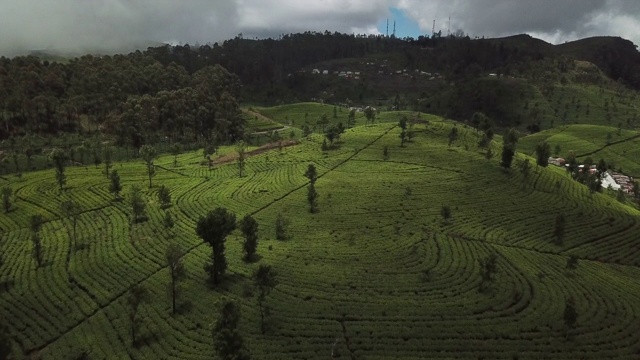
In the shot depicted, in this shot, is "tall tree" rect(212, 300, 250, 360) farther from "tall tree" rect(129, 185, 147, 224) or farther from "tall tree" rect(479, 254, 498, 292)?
"tall tree" rect(129, 185, 147, 224)

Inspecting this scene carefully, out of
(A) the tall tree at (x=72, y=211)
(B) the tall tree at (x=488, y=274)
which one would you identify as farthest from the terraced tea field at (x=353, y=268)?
(A) the tall tree at (x=72, y=211)

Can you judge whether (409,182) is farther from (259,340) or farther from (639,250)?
(259,340)

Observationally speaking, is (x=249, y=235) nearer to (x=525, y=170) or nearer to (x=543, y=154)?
(x=525, y=170)

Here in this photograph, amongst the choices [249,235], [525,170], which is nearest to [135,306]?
[249,235]

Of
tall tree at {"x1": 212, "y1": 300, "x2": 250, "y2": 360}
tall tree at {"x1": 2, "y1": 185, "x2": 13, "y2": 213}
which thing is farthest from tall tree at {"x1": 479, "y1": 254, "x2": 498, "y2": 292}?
tall tree at {"x1": 2, "y1": 185, "x2": 13, "y2": 213}

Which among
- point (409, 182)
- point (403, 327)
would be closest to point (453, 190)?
point (409, 182)
